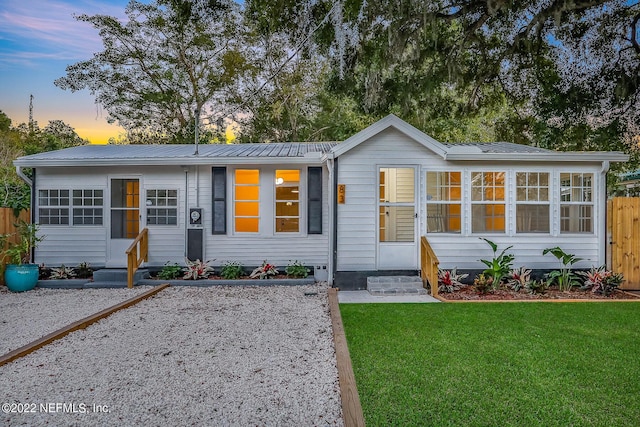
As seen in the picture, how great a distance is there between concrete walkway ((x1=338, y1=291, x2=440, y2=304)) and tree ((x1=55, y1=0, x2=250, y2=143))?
535 inches

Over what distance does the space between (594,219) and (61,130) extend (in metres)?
25.9

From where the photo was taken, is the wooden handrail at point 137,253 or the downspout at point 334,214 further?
the wooden handrail at point 137,253

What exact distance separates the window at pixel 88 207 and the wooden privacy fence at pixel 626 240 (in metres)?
10.4

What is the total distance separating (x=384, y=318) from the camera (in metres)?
5.25

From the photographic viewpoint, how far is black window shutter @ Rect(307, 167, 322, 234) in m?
8.08

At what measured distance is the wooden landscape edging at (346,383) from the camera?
264cm

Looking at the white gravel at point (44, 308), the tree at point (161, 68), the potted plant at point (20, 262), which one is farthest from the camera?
the tree at point (161, 68)

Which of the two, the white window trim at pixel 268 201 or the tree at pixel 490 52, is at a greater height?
the tree at pixel 490 52

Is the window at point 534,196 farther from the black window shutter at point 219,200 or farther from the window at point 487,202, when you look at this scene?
the black window shutter at point 219,200

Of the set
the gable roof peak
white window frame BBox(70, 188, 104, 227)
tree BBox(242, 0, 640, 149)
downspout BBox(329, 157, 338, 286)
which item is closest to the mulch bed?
downspout BBox(329, 157, 338, 286)

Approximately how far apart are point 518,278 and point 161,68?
55.4 feet

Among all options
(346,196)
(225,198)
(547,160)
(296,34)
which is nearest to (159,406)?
(346,196)

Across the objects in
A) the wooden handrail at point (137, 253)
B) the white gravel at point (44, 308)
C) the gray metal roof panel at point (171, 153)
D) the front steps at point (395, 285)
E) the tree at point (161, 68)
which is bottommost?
the white gravel at point (44, 308)

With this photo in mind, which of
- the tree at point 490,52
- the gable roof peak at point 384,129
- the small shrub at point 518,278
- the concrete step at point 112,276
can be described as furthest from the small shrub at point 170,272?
the small shrub at point 518,278
